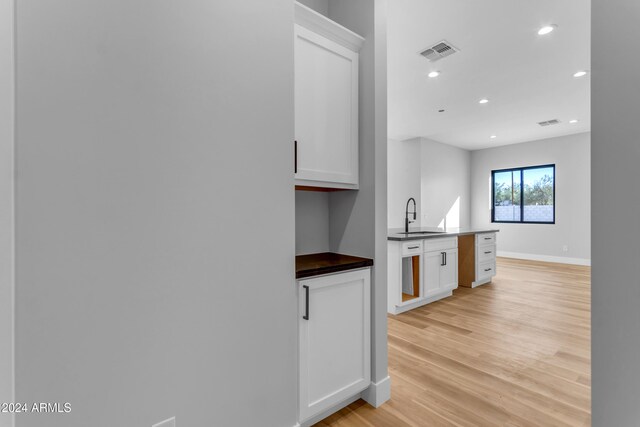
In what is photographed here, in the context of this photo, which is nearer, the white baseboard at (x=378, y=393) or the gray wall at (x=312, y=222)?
the white baseboard at (x=378, y=393)

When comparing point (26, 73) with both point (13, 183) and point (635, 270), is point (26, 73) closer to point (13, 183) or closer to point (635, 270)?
point (13, 183)

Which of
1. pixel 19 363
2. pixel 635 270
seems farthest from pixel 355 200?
pixel 19 363

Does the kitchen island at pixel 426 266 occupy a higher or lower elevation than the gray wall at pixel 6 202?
lower

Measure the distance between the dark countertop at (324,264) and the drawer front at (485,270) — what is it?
11.8 feet

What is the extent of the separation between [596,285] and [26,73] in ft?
6.13

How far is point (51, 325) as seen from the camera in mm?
865

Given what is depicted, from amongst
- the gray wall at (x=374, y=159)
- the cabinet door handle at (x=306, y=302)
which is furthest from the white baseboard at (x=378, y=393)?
the cabinet door handle at (x=306, y=302)

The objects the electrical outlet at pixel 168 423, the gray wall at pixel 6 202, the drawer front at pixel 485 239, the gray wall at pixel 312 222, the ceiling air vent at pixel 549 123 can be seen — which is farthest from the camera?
the ceiling air vent at pixel 549 123

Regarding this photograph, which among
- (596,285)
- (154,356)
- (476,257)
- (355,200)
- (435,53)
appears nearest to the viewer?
(596,285)

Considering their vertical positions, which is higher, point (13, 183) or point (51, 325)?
point (13, 183)

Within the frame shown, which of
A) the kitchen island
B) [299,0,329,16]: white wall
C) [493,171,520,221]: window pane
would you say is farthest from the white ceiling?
the kitchen island

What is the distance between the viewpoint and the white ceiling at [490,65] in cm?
243

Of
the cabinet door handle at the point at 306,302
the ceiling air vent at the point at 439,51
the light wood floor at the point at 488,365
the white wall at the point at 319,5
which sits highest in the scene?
→ the ceiling air vent at the point at 439,51

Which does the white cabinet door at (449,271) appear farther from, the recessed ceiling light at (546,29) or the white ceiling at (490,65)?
the recessed ceiling light at (546,29)
